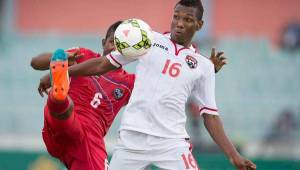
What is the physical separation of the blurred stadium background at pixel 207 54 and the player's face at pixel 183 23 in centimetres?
655

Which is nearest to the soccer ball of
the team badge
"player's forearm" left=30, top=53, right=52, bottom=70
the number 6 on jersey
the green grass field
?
the number 6 on jersey

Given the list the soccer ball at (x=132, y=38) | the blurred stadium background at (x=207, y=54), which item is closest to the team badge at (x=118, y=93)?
the soccer ball at (x=132, y=38)

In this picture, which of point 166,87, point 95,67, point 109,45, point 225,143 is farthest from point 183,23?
point 225,143

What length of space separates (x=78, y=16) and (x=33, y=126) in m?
4.41

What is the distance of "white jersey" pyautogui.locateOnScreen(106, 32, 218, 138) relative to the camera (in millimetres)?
6961

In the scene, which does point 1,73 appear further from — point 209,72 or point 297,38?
point 209,72

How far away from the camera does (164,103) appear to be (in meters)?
6.96

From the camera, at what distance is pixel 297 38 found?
18.6 metres

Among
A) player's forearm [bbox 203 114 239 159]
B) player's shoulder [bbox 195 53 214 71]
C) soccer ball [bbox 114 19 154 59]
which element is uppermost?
soccer ball [bbox 114 19 154 59]

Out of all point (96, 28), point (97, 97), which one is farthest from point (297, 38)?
point (97, 97)

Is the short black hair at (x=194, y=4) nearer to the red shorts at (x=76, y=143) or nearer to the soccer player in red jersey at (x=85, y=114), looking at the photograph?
the soccer player in red jersey at (x=85, y=114)

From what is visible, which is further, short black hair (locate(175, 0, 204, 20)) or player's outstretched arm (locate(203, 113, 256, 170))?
short black hair (locate(175, 0, 204, 20))

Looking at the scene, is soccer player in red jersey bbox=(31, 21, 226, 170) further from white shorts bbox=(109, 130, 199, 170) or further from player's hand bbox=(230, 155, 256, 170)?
player's hand bbox=(230, 155, 256, 170)

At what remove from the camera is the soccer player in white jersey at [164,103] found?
6.95 metres
